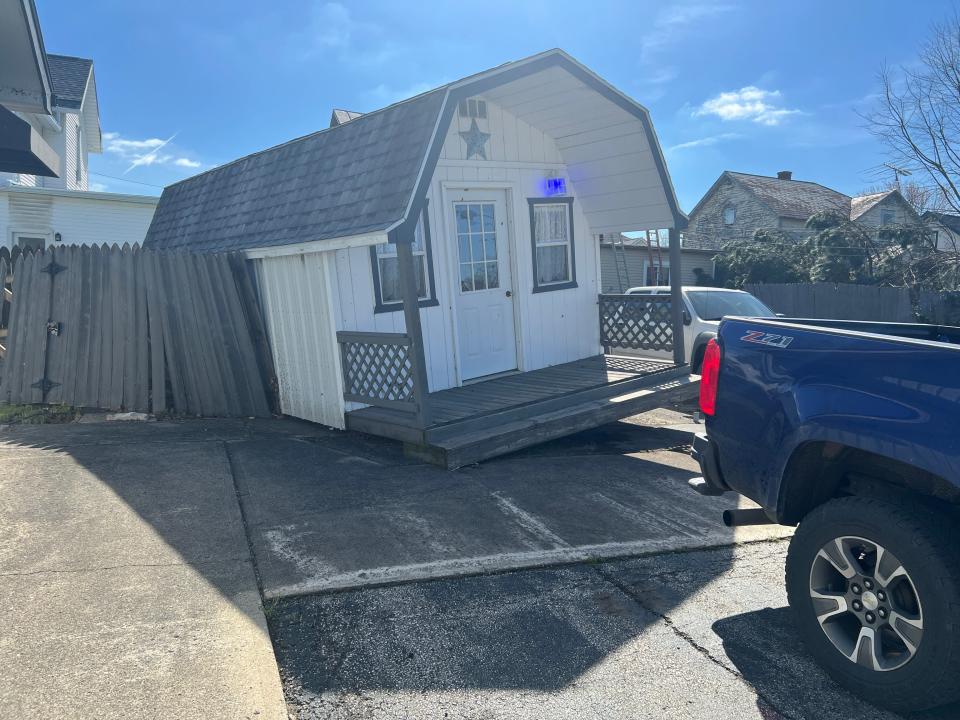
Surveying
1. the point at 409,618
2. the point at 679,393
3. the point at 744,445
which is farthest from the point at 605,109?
the point at 409,618

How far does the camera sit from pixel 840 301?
19.8 meters

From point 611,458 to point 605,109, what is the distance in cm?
421

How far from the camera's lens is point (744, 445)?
3.79 metres

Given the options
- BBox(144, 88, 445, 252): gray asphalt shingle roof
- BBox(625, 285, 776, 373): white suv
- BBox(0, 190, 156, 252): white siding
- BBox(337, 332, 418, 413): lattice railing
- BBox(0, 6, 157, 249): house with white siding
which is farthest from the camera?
BBox(0, 190, 156, 252): white siding

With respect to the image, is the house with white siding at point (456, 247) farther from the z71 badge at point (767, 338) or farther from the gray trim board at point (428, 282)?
the z71 badge at point (767, 338)

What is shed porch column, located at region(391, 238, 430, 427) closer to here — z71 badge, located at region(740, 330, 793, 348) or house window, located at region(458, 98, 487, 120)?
house window, located at region(458, 98, 487, 120)

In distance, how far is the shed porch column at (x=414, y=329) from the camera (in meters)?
6.55

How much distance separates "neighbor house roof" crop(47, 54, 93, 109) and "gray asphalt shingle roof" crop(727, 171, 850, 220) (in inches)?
1076

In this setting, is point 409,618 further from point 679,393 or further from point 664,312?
point 664,312

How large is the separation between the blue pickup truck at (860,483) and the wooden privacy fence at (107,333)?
648 centimetres

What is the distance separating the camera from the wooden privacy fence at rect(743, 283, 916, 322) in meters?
18.6

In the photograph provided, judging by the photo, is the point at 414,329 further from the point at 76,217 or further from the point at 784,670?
the point at 76,217

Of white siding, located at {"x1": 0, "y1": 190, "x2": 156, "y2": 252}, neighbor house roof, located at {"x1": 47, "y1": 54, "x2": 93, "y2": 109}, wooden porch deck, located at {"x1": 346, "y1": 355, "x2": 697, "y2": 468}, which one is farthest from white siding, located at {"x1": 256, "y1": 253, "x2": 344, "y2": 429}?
neighbor house roof, located at {"x1": 47, "y1": 54, "x2": 93, "y2": 109}

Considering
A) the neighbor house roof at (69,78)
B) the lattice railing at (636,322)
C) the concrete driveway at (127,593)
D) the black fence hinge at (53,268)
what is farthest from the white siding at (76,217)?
the concrete driveway at (127,593)
